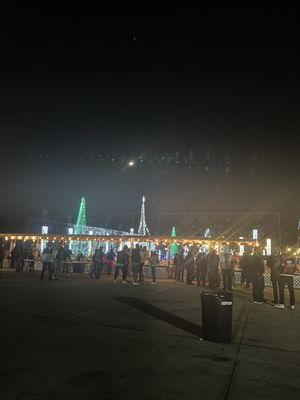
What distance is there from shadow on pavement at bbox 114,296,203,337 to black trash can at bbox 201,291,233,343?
0.60 meters

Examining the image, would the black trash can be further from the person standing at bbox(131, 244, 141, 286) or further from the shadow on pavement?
the person standing at bbox(131, 244, 141, 286)

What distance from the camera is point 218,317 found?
6355 mm

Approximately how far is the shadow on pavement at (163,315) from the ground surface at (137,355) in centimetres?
3

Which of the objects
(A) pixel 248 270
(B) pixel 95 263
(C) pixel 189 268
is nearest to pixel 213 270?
(C) pixel 189 268

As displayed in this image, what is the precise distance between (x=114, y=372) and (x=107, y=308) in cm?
511

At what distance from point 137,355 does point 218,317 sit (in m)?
1.75

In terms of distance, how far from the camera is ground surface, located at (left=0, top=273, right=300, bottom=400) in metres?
4.07

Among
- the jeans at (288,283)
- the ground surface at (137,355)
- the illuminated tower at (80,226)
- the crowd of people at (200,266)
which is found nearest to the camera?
the ground surface at (137,355)

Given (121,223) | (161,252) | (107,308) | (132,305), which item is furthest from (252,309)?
(121,223)

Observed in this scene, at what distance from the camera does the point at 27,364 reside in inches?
188

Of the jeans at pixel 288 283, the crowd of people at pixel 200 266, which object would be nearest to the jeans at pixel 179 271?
the crowd of people at pixel 200 266

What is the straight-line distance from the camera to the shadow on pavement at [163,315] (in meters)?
7.50

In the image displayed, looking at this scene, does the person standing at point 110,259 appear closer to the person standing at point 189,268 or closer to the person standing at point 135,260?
the person standing at point 189,268

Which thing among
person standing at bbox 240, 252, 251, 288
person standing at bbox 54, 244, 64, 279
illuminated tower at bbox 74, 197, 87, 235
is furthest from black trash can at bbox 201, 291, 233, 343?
illuminated tower at bbox 74, 197, 87, 235
